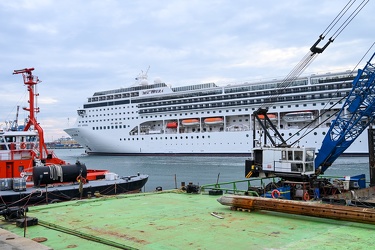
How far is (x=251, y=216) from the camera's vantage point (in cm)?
955

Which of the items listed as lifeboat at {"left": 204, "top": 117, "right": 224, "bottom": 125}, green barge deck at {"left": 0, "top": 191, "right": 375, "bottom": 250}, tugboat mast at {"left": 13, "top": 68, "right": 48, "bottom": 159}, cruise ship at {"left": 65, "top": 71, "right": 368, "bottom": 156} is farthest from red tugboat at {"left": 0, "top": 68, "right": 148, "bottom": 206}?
lifeboat at {"left": 204, "top": 117, "right": 224, "bottom": 125}

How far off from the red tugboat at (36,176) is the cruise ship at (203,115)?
117 ft

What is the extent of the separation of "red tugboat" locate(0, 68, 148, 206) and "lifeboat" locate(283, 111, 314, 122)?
37668mm

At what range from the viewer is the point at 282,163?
52.5 feet

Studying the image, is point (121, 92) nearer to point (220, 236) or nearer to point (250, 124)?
point (250, 124)

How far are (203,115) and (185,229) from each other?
5490 cm

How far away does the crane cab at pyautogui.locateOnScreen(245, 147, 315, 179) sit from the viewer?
610 inches

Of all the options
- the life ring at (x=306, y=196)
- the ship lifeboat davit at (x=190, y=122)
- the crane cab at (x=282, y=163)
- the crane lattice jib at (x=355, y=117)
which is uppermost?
the ship lifeboat davit at (x=190, y=122)

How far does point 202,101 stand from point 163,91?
955 cm

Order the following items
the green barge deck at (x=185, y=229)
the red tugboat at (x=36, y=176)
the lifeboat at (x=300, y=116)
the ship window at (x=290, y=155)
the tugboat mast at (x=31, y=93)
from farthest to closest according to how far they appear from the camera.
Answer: the lifeboat at (x=300, y=116), the tugboat mast at (x=31, y=93), the red tugboat at (x=36, y=176), the ship window at (x=290, y=155), the green barge deck at (x=185, y=229)

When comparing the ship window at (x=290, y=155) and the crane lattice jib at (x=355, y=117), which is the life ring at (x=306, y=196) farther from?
the crane lattice jib at (x=355, y=117)

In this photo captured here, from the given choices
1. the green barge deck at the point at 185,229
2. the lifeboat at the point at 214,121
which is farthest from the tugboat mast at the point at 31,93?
the lifeboat at the point at 214,121

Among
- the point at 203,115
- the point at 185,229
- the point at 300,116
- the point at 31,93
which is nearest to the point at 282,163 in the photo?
the point at 185,229

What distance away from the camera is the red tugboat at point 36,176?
664 inches
